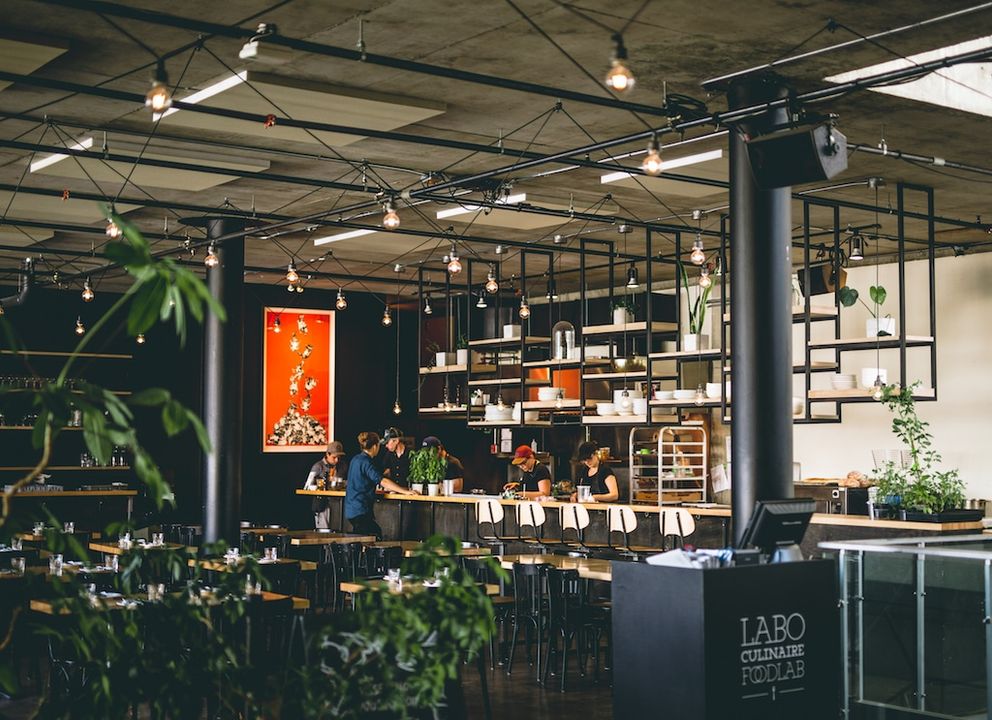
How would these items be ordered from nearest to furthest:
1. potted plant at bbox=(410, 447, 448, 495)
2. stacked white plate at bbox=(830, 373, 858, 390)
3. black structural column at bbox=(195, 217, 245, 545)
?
stacked white plate at bbox=(830, 373, 858, 390)
black structural column at bbox=(195, 217, 245, 545)
potted plant at bbox=(410, 447, 448, 495)

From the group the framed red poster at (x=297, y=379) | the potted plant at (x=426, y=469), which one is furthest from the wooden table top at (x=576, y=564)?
the framed red poster at (x=297, y=379)

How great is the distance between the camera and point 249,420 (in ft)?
61.3

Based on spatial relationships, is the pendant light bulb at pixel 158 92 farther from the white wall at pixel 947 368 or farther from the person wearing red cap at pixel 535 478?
the white wall at pixel 947 368

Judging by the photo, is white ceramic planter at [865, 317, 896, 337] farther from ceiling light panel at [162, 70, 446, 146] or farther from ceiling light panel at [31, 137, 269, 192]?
ceiling light panel at [31, 137, 269, 192]

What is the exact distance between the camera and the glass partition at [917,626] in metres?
6.89

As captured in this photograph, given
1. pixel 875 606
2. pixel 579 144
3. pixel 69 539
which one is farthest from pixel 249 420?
pixel 69 539

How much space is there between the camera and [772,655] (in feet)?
18.9

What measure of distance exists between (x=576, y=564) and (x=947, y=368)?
23.8 ft

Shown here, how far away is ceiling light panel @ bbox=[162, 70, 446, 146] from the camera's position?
7.95m

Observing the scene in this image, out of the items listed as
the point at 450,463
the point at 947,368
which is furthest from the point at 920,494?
the point at 450,463

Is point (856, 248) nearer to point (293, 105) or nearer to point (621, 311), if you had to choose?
point (621, 311)

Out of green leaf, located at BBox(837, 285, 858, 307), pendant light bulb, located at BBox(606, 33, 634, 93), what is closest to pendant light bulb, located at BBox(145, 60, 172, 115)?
pendant light bulb, located at BBox(606, 33, 634, 93)

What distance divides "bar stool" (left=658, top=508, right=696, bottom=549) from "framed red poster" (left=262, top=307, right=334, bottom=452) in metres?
8.95

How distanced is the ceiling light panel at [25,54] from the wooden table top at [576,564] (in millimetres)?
4404
